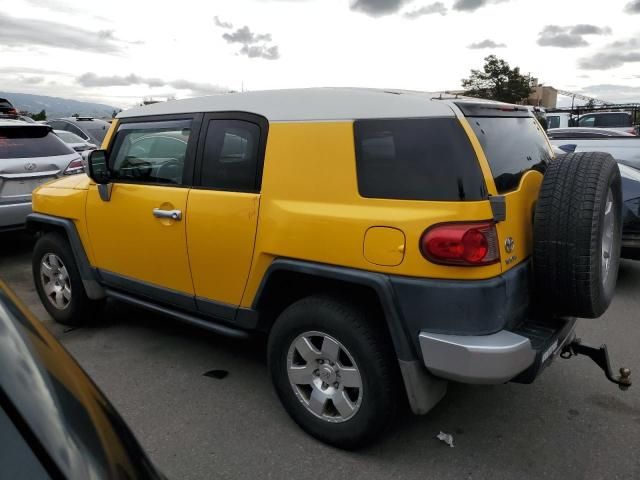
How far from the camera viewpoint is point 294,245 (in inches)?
106

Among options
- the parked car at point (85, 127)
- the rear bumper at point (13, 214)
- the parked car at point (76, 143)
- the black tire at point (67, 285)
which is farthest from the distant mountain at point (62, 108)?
the black tire at point (67, 285)

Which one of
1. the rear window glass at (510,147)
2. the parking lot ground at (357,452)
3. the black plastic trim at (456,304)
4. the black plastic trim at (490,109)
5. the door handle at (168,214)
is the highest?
the black plastic trim at (490,109)

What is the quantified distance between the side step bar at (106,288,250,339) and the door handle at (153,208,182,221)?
636 millimetres

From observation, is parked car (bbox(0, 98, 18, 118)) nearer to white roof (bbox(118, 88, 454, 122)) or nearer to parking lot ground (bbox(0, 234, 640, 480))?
parking lot ground (bbox(0, 234, 640, 480))

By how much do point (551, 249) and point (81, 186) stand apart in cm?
323

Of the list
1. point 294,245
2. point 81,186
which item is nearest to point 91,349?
point 81,186

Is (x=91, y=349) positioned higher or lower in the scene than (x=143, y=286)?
lower

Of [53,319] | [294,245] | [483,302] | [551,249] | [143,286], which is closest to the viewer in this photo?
[483,302]

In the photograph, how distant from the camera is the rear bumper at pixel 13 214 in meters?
5.90

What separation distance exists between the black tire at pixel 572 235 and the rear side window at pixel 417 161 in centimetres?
40

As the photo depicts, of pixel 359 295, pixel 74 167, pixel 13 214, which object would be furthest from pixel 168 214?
pixel 74 167

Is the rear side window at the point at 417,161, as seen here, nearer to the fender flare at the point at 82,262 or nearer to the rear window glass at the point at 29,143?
the fender flare at the point at 82,262

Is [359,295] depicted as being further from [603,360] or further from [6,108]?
[6,108]

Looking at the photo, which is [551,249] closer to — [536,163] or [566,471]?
[536,163]
